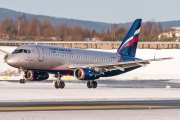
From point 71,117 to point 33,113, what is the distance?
271cm

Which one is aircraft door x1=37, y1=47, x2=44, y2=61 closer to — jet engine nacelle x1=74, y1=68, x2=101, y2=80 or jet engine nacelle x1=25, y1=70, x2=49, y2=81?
jet engine nacelle x1=25, y1=70, x2=49, y2=81

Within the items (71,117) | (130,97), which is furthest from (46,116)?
(130,97)

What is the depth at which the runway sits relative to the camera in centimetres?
3619

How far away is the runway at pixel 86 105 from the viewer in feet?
119

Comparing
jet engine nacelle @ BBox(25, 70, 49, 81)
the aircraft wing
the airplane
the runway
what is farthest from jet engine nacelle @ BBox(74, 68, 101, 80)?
the runway

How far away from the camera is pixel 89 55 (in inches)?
2606

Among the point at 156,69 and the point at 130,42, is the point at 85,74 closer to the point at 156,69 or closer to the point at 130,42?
the point at 130,42

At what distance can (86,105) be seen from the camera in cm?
3856

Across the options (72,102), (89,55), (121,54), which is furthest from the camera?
(121,54)

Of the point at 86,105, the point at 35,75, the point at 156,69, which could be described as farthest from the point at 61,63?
the point at 156,69

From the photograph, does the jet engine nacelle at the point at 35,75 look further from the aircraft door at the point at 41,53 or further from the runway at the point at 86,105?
the runway at the point at 86,105

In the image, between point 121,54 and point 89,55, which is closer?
point 89,55

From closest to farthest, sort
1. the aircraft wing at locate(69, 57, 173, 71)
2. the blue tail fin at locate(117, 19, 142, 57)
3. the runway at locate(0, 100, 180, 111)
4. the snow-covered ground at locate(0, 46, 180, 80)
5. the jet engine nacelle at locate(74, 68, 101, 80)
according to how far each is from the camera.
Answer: the runway at locate(0, 100, 180, 111) < the jet engine nacelle at locate(74, 68, 101, 80) < the aircraft wing at locate(69, 57, 173, 71) < the blue tail fin at locate(117, 19, 142, 57) < the snow-covered ground at locate(0, 46, 180, 80)

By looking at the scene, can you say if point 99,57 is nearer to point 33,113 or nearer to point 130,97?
point 130,97
